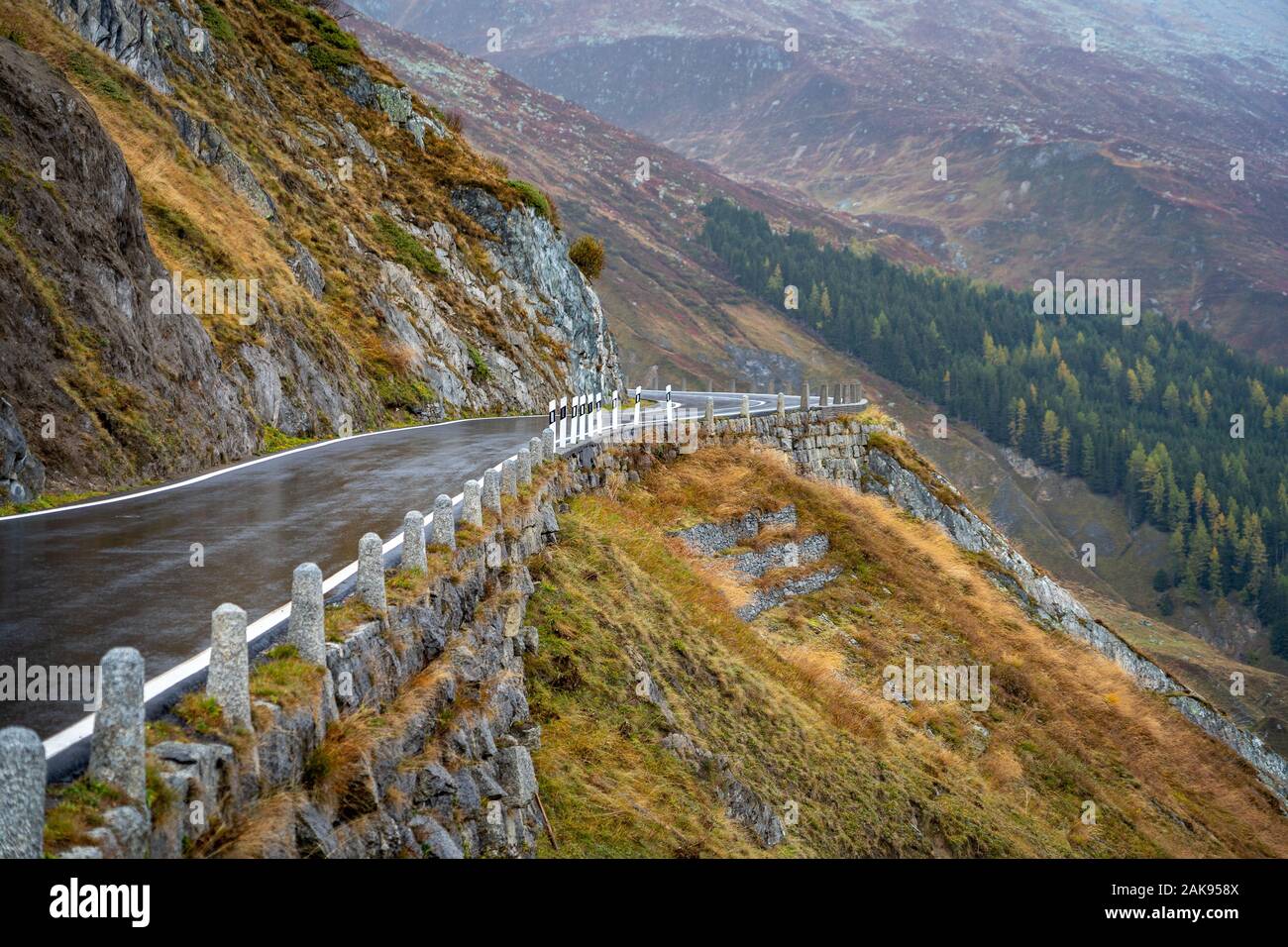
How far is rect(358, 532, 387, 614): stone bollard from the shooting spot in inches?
318

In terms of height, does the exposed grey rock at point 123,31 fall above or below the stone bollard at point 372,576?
above

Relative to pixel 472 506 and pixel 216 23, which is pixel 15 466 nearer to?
pixel 472 506

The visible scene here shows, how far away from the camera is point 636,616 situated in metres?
15.0

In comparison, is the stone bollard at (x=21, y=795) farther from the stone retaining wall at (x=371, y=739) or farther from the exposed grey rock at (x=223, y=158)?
the exposed grey rock at (x=223, y=158)

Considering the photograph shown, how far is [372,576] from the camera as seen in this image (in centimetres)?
816

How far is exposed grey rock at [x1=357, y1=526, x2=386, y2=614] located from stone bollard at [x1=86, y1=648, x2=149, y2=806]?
3141mm

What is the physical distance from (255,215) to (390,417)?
6.25 meters

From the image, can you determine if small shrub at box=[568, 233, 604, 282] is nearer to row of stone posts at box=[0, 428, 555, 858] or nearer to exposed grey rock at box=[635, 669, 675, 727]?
exposed grey rock at box=[635, 669, 675, 727]

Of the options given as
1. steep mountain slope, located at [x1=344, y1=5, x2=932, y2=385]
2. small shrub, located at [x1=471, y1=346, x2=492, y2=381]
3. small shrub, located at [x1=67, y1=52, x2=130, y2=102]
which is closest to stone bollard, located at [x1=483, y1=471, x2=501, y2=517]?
small shrub, located at [x1=67, y1=52, x2=130, y2=102]

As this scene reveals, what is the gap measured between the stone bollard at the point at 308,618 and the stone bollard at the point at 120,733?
1863 mm

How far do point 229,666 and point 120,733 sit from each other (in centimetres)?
93

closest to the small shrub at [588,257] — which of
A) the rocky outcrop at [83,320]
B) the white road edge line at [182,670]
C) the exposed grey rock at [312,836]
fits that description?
the rocky outcrop at [83,320]

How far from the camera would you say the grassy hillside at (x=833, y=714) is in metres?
11.6

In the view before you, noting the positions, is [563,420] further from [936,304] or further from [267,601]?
[936,304]
